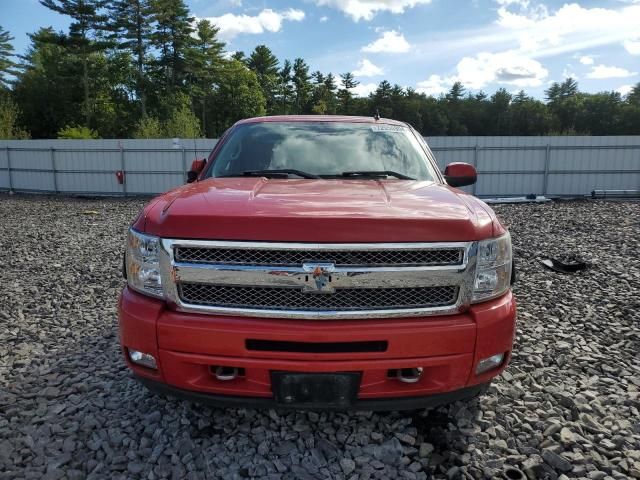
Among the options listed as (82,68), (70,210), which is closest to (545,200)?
(70,210)

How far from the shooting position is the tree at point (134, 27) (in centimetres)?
4103

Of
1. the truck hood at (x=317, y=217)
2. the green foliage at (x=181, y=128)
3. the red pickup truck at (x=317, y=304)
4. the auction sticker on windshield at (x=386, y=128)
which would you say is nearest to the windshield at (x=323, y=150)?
the auction sticker on windshield at (x=386, y=128)

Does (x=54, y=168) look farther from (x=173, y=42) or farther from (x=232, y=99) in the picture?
(x=232, y=99)

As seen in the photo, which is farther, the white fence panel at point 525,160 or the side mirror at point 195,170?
the white fence panel at point 525,160

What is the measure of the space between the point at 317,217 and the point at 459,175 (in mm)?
1971

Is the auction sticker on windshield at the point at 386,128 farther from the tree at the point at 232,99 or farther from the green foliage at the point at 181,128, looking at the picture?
the tree at the point at 232,99

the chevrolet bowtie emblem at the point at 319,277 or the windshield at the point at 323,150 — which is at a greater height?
the windshield at the point at 323,150

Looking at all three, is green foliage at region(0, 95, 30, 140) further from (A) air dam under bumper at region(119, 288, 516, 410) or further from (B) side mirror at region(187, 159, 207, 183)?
(A) air dam under bumper at region(119, 288, 516, 410)

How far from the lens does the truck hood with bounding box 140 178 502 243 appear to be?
194 cm

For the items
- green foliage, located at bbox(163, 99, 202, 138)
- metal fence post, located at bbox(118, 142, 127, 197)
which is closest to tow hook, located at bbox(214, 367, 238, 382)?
metal fence post, located at bbox(118, 142, 127, 197)

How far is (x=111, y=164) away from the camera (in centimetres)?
1844

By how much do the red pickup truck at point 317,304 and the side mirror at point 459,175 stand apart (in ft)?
4.64

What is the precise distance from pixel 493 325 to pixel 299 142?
196 centimetres

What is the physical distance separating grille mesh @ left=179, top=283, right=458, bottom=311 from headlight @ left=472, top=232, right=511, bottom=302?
0.14 metres
